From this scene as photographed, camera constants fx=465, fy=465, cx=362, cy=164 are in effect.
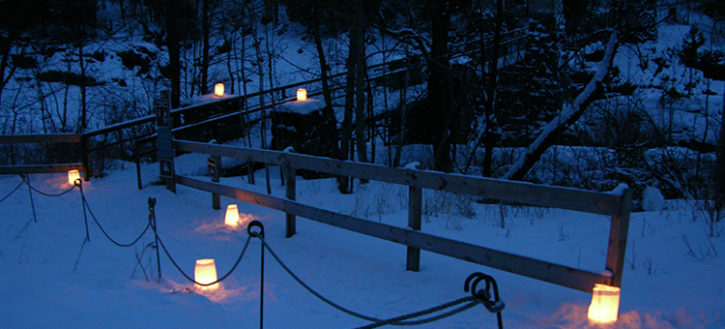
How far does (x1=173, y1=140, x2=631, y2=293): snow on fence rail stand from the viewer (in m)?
3.43

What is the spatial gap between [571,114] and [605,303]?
6.58m

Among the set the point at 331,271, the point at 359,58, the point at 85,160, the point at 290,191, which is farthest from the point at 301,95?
the point at 331,271

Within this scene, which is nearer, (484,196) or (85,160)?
(484,196)

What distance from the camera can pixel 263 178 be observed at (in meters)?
11.9

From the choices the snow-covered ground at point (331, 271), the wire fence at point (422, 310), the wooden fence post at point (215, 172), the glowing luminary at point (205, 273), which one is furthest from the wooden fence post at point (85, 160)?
the glowing luminary at point (205, 273)

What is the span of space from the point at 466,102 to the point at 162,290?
926 cm

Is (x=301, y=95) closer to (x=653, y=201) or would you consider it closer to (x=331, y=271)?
(x=331, y=271)

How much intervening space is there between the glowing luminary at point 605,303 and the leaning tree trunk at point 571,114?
20.6ft

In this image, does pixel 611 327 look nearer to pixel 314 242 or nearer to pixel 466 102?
pixel 314 242

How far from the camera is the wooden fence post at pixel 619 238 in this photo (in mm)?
3350

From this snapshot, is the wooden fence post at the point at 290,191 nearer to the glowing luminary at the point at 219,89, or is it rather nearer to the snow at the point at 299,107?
the snow at the point at 299,107

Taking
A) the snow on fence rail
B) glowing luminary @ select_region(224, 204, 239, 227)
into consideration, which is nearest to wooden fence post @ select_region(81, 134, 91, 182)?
glowing luminary @ select_region(224, 204, 239, 227)

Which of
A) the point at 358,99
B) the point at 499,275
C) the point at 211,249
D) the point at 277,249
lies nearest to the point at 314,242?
the point at 277,249

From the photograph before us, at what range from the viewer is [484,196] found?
412 cm
